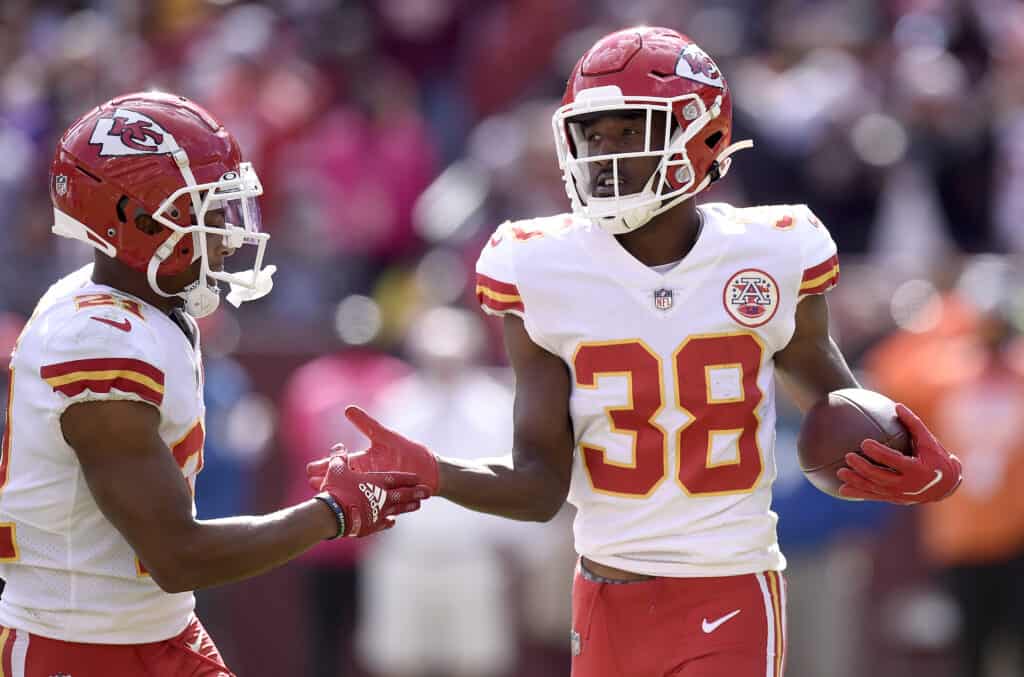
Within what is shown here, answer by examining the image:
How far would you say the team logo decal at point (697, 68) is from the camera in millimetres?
3834

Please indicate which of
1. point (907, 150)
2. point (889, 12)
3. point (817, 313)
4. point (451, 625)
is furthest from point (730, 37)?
point (817, 313)

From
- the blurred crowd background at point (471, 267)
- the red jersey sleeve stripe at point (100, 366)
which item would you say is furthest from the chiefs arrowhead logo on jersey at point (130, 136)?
the blurred crowd background at point (471, 267)

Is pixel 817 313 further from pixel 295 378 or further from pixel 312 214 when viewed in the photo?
pixel 312 214

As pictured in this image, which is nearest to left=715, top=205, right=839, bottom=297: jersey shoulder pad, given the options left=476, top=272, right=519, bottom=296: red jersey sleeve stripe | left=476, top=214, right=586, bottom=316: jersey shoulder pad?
left=476, top=214, right=586, bottom=316: jersey shoulder pad

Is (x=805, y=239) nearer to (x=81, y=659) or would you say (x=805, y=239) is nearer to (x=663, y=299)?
(x=663, y=299)

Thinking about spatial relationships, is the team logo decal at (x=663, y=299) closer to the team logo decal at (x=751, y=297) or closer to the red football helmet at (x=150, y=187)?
the team logo decal at (x=751, y=297)

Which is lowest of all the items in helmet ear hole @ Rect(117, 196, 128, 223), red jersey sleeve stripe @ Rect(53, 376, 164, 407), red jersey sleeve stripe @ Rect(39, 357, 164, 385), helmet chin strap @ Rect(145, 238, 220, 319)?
red jersey sleeve stripe @ Rect(53, 376, 164, 407)

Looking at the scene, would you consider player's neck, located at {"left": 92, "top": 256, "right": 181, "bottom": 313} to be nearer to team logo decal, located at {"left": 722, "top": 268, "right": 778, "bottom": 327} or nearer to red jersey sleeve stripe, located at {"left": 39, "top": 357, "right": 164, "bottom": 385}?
red jersey sleeve stripe, located at {"left": 39, "top": 357, "right": 164, "bottom": 385}

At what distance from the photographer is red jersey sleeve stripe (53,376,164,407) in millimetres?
3305

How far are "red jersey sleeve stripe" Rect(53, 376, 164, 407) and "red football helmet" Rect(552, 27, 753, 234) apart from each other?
3.48 ft

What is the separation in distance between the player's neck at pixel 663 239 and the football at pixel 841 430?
468 mm

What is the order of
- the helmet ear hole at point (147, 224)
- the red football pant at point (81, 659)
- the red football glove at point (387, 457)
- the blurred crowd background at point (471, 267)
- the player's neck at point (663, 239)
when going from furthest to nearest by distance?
the blurred crowd background at point (471, 267) → the player's neck at point (663, 239) → the red football glove at point (387, 457) → the helmet ear hole at point (147, 224) → the red football pant at point (81, 659)

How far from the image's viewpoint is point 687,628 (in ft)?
12.0

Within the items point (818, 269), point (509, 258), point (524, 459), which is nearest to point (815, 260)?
point (818, 269)
